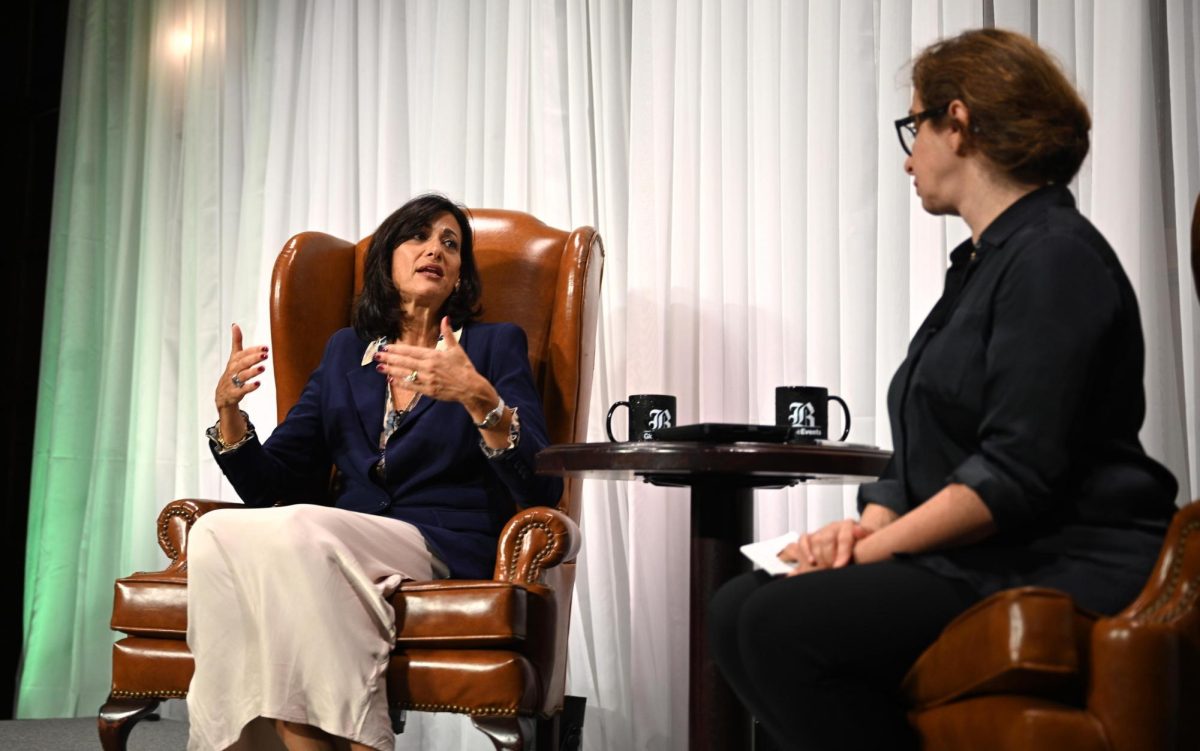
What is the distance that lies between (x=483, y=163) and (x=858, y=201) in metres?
1.13

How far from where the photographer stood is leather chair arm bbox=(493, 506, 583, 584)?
7.00 feet

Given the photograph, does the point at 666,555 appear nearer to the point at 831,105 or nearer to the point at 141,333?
the point at 831,105

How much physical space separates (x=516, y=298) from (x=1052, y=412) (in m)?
1.65

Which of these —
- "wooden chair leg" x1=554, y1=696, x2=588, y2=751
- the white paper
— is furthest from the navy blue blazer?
the white paper

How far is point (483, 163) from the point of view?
11.0 feet

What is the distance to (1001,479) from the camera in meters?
1.32

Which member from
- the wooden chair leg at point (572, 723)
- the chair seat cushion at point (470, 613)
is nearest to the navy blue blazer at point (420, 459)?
the chair seat cushion at point (470, 613)

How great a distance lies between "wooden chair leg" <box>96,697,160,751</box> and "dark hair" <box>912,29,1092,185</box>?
5.65 feet

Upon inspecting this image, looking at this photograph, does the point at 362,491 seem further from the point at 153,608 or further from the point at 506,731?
the point at 506,731

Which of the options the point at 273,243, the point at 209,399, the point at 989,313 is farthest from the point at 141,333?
the point at 989,313

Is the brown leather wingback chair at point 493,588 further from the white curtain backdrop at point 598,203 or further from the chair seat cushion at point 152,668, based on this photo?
the white curtain backdrop at point 598,203

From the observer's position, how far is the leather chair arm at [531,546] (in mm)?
2135

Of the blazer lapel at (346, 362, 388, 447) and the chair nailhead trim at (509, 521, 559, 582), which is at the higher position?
the blazer lapel at (346, 362, 388, 447)

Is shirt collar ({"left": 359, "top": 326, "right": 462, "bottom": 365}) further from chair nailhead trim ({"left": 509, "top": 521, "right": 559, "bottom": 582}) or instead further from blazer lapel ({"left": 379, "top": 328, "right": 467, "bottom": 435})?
chair nailhead trim ({"left": 509, "top": 521, "right": 559, "bottom": 582})
